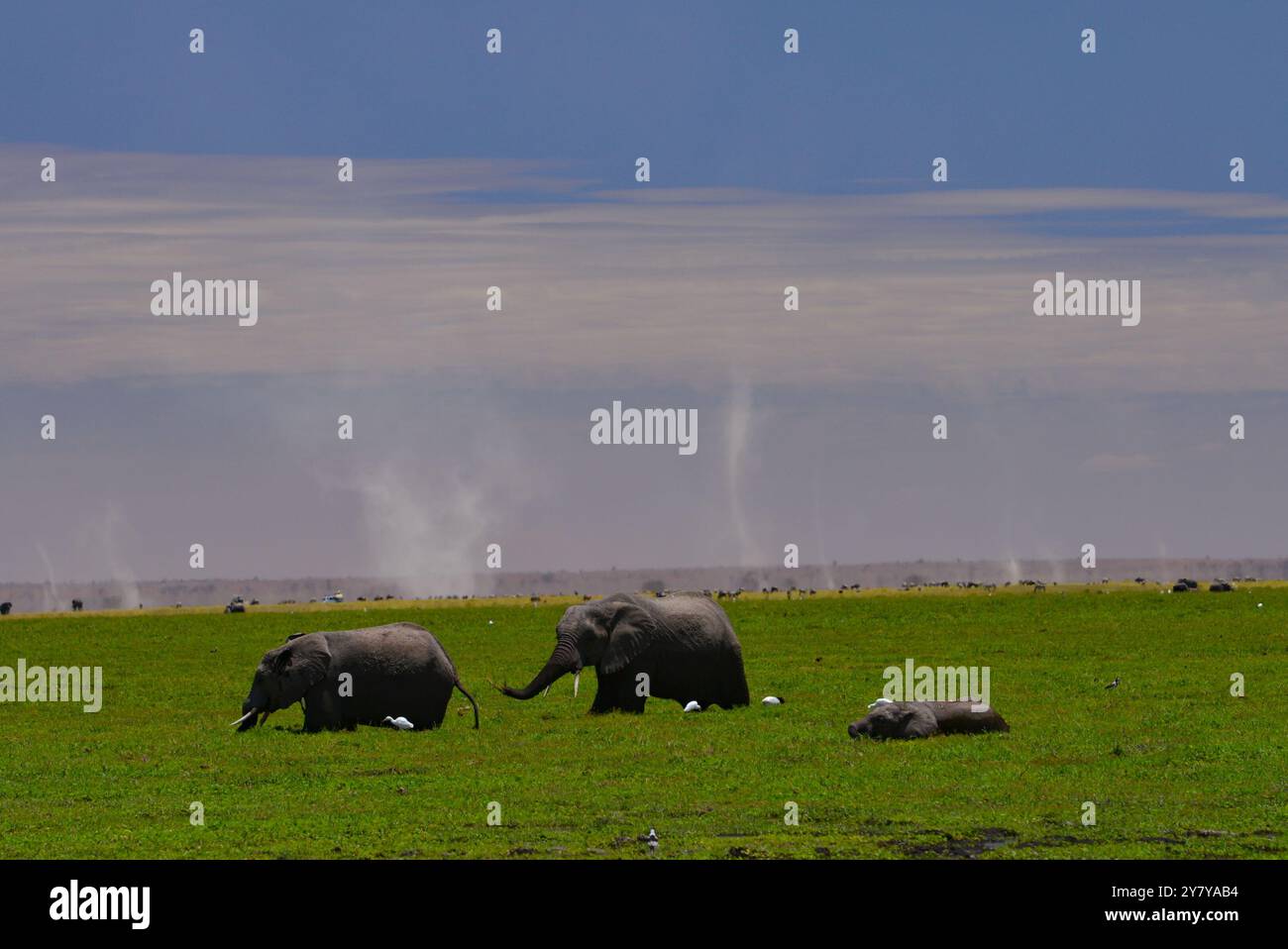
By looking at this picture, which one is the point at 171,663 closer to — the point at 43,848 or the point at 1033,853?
the point at 43,848

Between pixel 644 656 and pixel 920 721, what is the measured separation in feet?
26.6

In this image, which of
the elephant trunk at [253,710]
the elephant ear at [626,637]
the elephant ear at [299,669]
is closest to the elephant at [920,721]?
the elephant ear at [626,637]

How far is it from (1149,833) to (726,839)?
15.8ft

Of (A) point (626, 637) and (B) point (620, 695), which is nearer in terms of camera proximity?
(B) point (620, 695)

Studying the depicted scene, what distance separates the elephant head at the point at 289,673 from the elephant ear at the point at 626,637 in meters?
6.00

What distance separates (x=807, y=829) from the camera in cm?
2134

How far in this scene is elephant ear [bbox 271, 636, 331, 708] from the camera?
32875 mm

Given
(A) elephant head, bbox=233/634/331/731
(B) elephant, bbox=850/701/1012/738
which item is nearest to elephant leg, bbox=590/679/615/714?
(A) elephant head, bbox=233/634/331/731

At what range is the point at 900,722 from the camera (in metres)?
29.9

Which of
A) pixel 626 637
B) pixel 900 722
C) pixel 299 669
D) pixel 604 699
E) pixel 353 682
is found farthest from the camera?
pixel 626 637

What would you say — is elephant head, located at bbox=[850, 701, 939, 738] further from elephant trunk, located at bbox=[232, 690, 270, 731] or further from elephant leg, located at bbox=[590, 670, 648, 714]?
elephant trunk, located at bbox=[232, 690, 270, 731]

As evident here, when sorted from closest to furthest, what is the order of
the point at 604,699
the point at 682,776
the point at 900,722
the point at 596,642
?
the point at 682,776 → the point at 900,722 → the point at 604,699 → the point at 596,642

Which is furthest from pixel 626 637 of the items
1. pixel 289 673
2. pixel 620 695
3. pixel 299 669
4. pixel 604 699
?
pixel 289 673

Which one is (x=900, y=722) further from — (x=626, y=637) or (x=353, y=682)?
(x=353, y=682)
